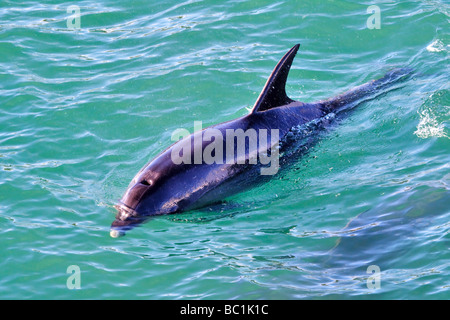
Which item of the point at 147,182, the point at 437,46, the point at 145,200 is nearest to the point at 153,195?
the point at 145,200

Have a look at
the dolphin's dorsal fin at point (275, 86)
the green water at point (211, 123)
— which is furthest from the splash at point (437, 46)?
the dolphin's dorsal fin at point (275, 86)

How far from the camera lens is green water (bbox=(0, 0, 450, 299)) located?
26.7ft

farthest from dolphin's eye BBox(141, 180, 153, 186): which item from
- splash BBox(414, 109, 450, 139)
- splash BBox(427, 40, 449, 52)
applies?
splash BBox(427, 40, 449, 52)

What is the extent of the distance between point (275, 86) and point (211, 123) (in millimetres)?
2114

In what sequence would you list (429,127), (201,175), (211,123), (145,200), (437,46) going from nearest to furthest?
(145,200) → (201,175) → (429,127) → (211,123) → (437,46)

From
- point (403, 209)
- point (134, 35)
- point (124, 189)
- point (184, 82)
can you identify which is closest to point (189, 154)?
point (124, 189)

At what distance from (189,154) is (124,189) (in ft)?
4.00

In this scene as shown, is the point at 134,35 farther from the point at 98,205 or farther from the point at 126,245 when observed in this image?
the point at 126,245

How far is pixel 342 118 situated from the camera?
11.2m

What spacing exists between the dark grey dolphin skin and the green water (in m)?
0.21

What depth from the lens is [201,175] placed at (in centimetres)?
927

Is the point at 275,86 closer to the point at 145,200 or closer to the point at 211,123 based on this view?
the point at 211,123

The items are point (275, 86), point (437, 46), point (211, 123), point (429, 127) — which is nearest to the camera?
point (275, 86)

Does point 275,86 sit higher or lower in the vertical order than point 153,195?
higher
